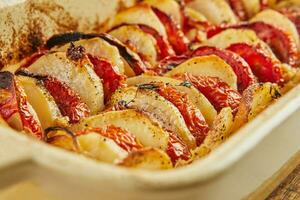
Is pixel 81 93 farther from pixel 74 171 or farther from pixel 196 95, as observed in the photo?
pixel 74 171

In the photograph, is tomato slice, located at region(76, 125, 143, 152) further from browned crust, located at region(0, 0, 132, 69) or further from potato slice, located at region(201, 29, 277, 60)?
potato slice, located at region(201, 29, 277, 60)

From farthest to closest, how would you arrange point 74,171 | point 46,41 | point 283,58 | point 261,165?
point 283,58 < point 46,41 < point 261,165 < point 74,171

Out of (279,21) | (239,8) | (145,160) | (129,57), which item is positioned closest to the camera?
(145,160)

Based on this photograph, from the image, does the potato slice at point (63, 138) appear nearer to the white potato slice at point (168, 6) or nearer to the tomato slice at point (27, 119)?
the tomato slice at point (27, 119)

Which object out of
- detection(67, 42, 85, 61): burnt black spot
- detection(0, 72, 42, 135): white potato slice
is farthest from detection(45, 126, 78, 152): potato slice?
detection(67, 42, 85, 61): burnt black spot

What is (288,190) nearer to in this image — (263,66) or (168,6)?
(263,66)

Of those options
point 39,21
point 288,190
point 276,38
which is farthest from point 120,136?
point 276,38

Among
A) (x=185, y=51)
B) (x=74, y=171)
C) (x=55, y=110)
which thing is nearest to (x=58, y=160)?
(x=74, y=171)
